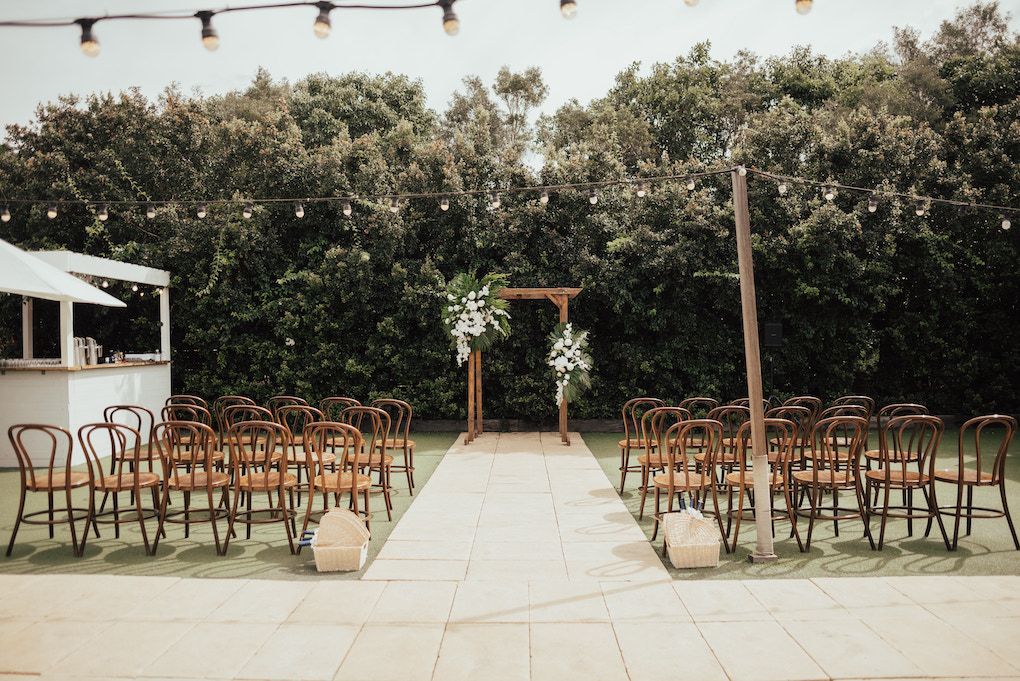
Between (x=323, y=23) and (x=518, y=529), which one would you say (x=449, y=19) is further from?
(x=518, y=529)

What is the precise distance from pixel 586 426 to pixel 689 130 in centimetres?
1254

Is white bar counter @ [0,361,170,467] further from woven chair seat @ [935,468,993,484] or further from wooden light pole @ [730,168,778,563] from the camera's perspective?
woven chair seat @ [935,468,993,484]

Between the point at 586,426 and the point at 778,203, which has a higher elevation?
the point at 778,203

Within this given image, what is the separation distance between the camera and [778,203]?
11.2 m

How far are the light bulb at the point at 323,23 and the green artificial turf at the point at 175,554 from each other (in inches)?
123

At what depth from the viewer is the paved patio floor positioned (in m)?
3.03

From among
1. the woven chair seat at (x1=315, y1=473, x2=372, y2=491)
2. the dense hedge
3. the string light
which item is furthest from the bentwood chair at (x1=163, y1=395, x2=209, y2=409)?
the string light

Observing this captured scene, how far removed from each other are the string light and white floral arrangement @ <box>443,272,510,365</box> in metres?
6.08

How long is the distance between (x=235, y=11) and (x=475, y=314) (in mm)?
6291

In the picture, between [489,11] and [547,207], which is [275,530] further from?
[547,207]

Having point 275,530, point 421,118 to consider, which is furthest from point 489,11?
point 421,118

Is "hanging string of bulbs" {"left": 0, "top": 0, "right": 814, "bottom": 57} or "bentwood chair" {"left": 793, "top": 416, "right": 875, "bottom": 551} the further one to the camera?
"bentwood chair" {"left": 793, "top": 416, "right": 875, "bottom": 551}

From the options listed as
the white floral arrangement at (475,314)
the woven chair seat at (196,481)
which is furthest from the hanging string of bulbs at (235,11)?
the white floral arrangement at (475,314)

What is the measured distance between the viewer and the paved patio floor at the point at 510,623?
119 inches
